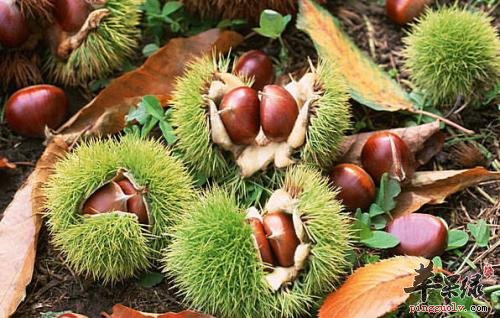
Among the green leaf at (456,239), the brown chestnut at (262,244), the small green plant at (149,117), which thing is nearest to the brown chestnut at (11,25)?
the small green plant at (149,117)

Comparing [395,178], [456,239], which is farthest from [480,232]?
[395,178]

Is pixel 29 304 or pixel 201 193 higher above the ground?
pixel 201 193

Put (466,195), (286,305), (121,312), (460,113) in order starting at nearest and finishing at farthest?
(286,305) → (121,312) → (466,195) → (460,113)

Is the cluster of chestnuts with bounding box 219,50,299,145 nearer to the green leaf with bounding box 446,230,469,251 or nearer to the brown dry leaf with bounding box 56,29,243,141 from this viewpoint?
the brown dry leaf with bounding box 56,29,243,141

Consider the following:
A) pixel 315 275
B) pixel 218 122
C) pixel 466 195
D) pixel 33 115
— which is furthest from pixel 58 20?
pixel 466 195

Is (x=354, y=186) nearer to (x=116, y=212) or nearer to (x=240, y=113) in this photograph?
(x=240, y=113)

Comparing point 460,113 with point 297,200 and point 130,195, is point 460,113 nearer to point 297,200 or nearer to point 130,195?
point 297,200

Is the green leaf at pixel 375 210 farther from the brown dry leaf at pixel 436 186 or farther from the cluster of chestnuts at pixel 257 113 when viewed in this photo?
the cluster of chestnuts at pixel 257 113
